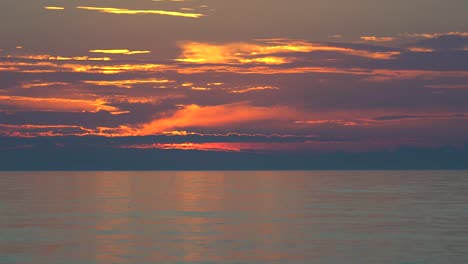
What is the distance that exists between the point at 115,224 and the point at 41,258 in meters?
18.9

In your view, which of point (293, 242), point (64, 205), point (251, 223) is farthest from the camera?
point (64, 205)

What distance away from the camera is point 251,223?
63656 millimetres

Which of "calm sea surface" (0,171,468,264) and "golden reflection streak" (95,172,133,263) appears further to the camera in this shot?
"golden reflection streak" (95,172,133,263)

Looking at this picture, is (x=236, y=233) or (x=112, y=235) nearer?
(x=112, y=235)

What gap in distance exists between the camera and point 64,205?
88312 millimetres

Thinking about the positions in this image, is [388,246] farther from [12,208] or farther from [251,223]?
[12,208]

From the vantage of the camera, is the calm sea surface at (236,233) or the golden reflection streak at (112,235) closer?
the calm sea surface at (236,233)

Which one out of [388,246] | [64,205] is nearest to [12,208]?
[64,205]

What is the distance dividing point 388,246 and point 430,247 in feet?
7.60

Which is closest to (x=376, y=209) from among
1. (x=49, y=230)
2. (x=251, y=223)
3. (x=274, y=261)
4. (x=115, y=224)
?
(x=251, y=223)

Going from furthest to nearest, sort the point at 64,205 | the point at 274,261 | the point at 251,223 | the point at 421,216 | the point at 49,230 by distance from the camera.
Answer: the point at 64,205
the point at 421,216
the point at 251,223
the point at 49,230
the point at 274,261

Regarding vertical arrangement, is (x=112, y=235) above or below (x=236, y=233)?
above

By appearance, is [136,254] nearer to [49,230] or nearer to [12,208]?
[49,230]

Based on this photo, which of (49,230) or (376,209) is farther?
(376,209)
